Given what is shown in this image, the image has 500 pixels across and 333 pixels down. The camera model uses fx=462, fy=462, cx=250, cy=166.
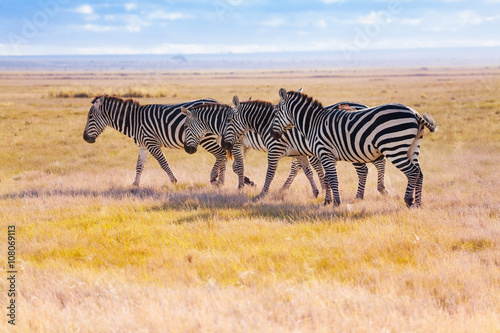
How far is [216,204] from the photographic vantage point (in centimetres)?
934

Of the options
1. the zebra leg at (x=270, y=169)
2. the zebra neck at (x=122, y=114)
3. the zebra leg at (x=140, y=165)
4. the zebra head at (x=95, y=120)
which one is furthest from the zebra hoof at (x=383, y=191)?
the zebra head at (x=95, y=120)

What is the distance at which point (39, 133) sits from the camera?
21094mm

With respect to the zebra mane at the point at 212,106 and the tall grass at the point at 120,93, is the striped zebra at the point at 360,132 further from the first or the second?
the tall grass at the point at 120,93

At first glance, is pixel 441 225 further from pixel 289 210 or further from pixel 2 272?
pixel 2 272

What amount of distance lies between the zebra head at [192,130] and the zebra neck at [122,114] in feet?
5.76

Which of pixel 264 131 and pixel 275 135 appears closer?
pixel 275 135

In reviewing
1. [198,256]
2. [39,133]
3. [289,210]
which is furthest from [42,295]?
[39,133]

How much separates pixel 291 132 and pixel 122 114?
15.2 ft

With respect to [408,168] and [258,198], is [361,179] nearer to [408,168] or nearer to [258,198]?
[408,168]

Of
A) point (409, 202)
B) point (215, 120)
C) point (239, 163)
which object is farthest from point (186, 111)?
point (409, 202)

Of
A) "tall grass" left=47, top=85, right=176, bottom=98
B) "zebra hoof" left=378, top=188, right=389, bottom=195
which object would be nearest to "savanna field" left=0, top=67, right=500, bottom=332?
"zebra hoof" left=378, top=188, right=389, bottom=195

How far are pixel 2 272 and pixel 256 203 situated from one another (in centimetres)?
478

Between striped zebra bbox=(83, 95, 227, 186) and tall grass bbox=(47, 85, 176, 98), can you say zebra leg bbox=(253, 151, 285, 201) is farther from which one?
tall grass bbox=(47, 85, 176, 98)

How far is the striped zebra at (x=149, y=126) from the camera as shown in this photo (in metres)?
11.6
